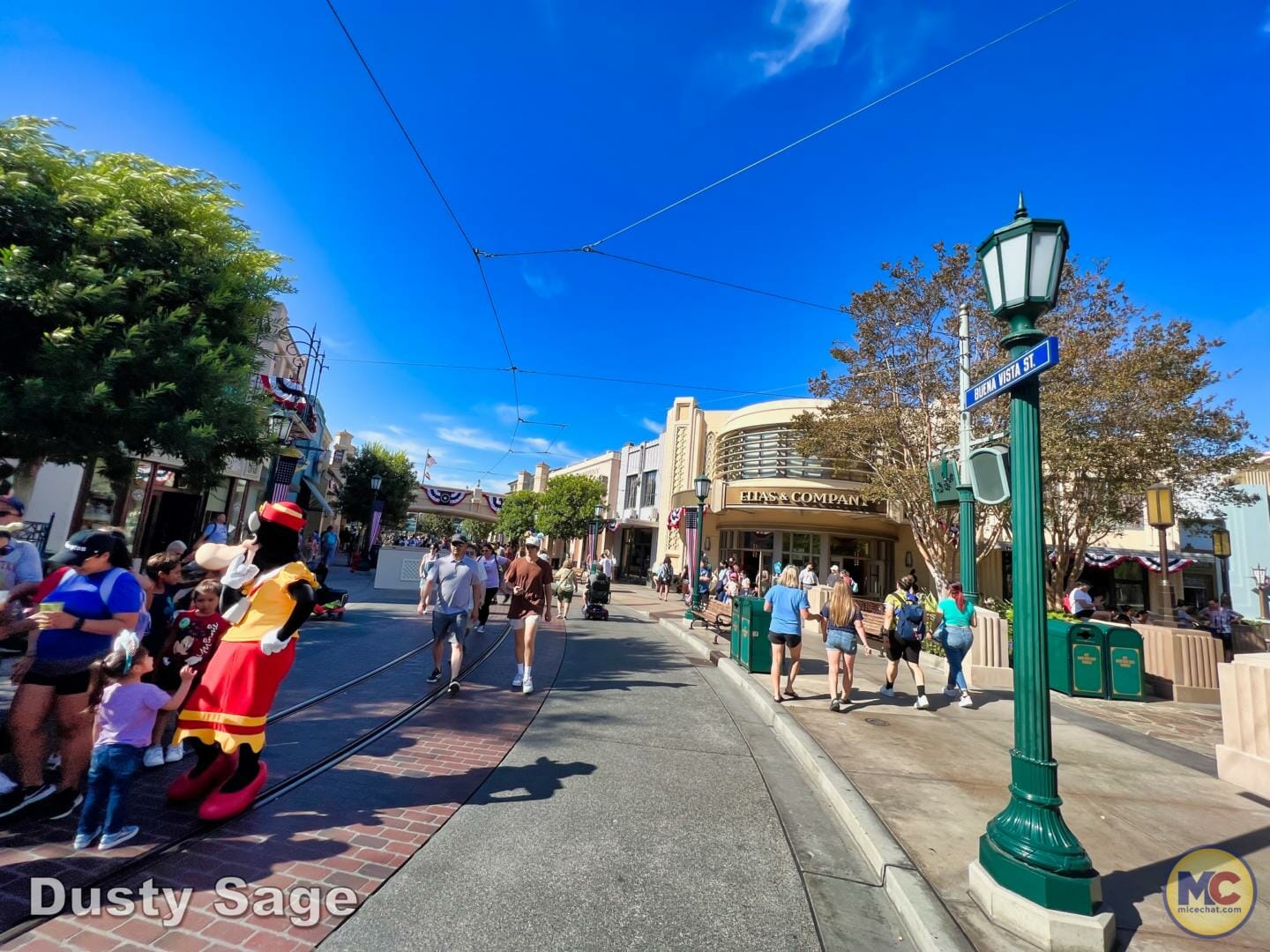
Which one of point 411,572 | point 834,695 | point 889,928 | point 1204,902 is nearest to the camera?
point 889,928

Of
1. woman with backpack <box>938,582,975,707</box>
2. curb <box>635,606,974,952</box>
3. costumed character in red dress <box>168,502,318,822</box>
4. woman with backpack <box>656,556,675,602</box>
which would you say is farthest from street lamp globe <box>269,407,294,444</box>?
woman with backpack <box>656,556,675,602</box>

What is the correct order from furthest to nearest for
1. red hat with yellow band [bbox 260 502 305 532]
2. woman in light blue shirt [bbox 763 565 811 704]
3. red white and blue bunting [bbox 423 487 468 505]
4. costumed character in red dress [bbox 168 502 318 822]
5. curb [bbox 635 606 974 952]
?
red white and blue bunting [bbox 423 487 468 505]
woman in light blue shirt [bbox 763 565 811 704]
red hat with yellow band [bbox 260 502 305 532]
costumed character in red dress [bbox 168 502 318 822]
curb [bbox 635 606 974 952]

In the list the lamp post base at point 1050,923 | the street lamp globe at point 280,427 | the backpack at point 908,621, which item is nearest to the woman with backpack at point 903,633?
the backpack at point 908,621

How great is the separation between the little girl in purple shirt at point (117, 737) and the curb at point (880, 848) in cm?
387

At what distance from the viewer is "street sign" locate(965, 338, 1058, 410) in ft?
9.91

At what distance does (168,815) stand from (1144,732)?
952 centimetres

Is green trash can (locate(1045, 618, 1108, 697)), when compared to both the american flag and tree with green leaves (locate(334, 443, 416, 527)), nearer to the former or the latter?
the american flag

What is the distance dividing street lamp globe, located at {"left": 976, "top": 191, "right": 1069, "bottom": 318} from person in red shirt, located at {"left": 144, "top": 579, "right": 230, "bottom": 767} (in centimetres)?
549

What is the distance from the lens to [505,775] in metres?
4.20

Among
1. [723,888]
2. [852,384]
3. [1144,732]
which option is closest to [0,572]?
Answer: [723,888]

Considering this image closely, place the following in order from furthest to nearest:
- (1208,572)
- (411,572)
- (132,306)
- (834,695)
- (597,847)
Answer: (1208,572), (411,572), (132,306), (834,695), (597,847)

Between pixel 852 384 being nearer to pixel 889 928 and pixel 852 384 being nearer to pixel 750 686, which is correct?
pixel 750 686

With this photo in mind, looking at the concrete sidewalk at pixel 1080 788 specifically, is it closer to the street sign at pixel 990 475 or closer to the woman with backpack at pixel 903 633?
the woman with backpack at pixel 903 633

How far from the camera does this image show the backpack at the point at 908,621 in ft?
24.4
